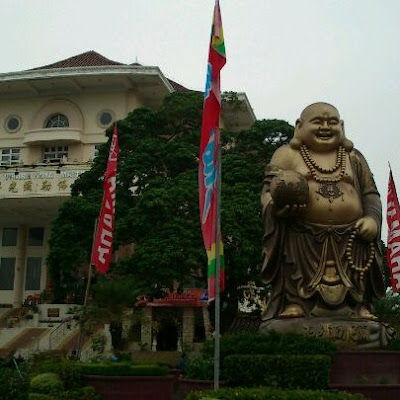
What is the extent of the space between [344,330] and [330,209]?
6.40ft

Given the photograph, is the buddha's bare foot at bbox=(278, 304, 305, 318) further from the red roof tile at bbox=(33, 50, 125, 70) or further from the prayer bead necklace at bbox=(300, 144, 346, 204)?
the red roof tile at bbox=(33, 50, 125, 70)

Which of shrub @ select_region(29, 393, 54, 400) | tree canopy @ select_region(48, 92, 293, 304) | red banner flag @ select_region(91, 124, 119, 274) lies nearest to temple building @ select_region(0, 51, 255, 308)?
tree canopy @ select_region(48, 92, 293, 304)

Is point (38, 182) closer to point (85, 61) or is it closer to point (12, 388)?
point (85, 61)

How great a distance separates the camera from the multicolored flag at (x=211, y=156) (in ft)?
26.2

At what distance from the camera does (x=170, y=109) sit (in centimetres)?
2511

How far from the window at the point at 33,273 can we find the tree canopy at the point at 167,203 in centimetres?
989

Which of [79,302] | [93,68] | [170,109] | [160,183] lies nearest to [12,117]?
[93,68]

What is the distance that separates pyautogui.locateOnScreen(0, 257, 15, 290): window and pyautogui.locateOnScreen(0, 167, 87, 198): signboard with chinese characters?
6.07 m

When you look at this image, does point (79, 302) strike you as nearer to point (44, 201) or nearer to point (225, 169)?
point (44, 201)

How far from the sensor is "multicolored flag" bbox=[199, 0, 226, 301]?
800 centimetres

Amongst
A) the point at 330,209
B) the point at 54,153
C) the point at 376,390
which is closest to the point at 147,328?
the point at 330,209

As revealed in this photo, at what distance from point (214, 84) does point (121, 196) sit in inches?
618

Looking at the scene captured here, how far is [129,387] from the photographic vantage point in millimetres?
10992

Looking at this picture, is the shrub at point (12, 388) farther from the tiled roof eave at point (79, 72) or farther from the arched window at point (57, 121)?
the arched window at point (57, 121)
